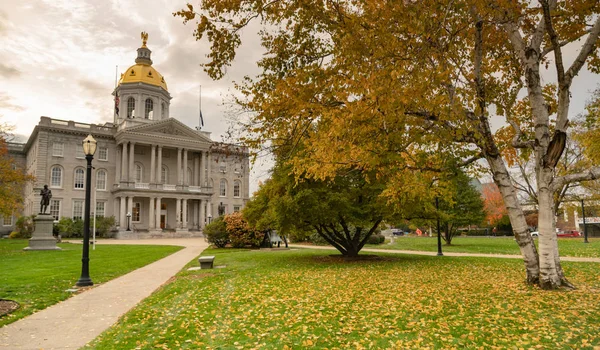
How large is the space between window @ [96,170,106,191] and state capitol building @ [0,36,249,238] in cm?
13

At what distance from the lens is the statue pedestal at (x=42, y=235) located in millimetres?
26500

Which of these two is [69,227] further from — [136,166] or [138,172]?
[136,166]

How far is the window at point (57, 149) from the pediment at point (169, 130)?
9.23m

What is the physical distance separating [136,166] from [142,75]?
1639 centimetres

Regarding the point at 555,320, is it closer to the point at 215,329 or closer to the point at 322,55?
the point at 215,329

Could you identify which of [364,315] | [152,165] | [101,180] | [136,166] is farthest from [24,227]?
[364,315]

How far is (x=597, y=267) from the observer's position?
551 inches

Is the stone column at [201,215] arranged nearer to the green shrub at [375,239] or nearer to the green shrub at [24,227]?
the green shrub at [24,227]

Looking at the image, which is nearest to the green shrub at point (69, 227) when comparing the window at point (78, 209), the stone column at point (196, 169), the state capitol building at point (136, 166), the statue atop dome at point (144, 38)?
the window at point (78, 209)

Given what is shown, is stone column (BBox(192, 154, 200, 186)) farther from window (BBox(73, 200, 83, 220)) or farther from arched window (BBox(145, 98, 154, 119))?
window (BBox(73, 200, 83, 220))

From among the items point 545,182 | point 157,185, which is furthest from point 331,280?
point 157,185

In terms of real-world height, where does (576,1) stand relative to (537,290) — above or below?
above

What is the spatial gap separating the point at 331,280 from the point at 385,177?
5.64 meters

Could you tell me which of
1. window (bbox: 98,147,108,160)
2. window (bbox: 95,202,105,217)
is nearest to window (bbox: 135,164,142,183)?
window (bbox: 98,147,108,160)
